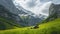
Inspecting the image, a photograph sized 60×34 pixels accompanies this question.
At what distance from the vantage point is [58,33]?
4505 inches

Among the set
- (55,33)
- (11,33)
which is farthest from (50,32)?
(11,33)

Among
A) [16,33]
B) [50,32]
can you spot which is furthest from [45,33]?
[16,33]

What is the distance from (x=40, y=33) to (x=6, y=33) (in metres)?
24.2

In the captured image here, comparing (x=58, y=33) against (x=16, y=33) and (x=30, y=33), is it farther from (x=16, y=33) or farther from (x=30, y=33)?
(x=16, y=33)

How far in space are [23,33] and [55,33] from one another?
22333 millimetres

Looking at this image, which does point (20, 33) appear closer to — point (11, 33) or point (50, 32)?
point (11, 33)

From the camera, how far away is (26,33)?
394 ft

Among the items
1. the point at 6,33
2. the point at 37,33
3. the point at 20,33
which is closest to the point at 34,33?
the point at 37,33

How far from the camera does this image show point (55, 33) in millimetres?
113375

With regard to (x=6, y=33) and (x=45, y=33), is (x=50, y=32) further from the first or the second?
(x=6, y=33)

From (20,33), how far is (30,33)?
288 inches

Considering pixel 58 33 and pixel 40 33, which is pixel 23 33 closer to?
pixel 40 33

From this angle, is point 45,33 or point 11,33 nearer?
point 45,33

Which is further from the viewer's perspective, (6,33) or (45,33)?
(6,33)
